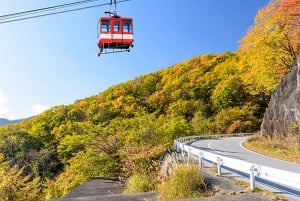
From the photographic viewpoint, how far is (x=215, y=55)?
337ft

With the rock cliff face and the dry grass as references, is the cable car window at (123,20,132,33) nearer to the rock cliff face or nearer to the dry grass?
the rock cliff face

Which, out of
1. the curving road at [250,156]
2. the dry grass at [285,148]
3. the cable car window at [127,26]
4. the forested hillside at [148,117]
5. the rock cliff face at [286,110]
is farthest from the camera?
the rock cliff face at [286,110]

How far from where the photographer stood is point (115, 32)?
22141 millimetres

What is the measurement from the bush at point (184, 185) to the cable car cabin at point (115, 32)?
15.0m

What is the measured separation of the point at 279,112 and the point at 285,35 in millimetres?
8226

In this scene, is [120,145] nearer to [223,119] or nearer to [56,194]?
[56,194]

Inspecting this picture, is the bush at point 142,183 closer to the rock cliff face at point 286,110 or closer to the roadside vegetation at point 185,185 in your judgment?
the roadside vegetation at point 185,185

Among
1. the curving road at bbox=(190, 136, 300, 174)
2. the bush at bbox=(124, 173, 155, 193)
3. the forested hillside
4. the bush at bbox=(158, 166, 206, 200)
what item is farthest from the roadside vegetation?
the curving road at bbox=(190, 136, 300, 174)

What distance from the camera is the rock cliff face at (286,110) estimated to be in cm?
2384

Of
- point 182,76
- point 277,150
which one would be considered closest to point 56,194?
point 277,150

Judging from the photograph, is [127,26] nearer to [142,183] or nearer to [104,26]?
[104,26]

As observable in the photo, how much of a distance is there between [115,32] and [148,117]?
7.28 metres

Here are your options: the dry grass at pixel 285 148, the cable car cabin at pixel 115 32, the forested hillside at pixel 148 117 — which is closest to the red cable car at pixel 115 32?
the cable car cabin at pixel 115 32

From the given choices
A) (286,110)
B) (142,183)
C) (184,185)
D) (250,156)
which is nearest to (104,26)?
(250,156)
